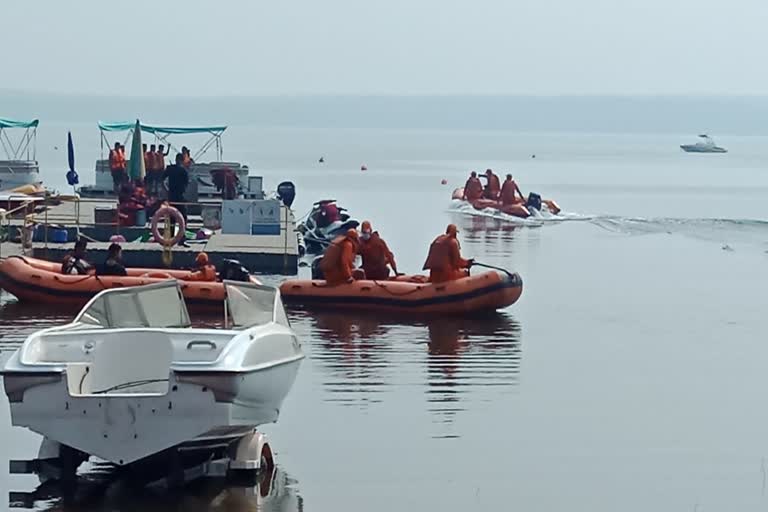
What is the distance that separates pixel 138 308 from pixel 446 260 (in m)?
9.46

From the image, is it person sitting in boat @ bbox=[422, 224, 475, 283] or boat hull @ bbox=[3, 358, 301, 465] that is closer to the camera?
boat hull @ bbox=[3, 358, 301, 465]

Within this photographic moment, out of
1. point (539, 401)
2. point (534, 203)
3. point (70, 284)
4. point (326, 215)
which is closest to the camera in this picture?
point (539, 401)

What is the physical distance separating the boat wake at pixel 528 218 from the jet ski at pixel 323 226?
12515 millimetres

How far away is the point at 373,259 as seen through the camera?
74.1 ft

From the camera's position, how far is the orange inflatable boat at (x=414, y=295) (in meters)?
21.8

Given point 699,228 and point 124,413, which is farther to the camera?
point 699,228

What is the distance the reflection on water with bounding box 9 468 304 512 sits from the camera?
Result: 11.6 meters

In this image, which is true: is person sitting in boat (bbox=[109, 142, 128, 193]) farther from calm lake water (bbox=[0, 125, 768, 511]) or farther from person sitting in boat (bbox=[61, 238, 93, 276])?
person sitting in boat (bbox=[61, 238, 93, 276])

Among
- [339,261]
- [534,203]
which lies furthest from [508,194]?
[339,261]

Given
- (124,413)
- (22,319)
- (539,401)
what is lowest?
(539,401)

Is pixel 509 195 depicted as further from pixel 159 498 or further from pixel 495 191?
pixel 159 498

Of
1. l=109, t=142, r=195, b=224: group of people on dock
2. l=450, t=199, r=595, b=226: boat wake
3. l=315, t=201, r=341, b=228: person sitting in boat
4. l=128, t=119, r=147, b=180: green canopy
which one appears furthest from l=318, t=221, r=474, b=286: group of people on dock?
l=450, t=199, r=595, b=226: boat wake

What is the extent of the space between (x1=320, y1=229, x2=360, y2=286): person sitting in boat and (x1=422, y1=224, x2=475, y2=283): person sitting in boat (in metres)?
1.08

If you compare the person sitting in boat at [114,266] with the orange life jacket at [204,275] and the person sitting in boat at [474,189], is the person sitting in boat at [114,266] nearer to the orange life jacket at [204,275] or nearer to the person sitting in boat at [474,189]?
the orange life jacket at [204,275]
